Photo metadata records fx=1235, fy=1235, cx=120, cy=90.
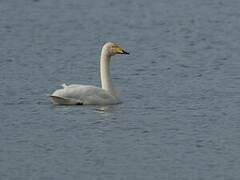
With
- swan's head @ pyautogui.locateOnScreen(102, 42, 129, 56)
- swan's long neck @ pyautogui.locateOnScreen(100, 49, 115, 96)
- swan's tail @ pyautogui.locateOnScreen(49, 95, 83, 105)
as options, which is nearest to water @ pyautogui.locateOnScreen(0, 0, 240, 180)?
swan's tail @ pyautogui.locateOnScreen(49, 95, 83, 105)

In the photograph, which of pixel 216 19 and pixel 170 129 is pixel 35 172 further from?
pixel 216 19

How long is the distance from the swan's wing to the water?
0.16m

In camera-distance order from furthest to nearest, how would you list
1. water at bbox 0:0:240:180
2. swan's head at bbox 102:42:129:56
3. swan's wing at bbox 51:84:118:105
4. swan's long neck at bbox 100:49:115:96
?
swan's head at bbox 102:42:129:56 → swan's long neck at bbox 100:49:115:96 → swan's wing at bbox 51:84:118:105 → water at bbox 0:0:240:180

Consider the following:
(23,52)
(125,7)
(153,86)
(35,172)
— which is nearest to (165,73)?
(153,86)

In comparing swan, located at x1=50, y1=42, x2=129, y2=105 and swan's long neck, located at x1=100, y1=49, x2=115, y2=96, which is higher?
swan's long neck, located at x1=100, y1=49, x2=115, y2=96

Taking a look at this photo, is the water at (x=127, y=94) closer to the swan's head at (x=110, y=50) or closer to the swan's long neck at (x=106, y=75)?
the swan's long neck at (x=106, y=75)

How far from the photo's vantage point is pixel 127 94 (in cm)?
1908

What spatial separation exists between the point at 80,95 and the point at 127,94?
1.33 m

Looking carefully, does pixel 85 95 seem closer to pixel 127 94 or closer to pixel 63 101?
pixel 63 101

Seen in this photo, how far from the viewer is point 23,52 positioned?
2348 cm

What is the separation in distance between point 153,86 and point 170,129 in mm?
3655

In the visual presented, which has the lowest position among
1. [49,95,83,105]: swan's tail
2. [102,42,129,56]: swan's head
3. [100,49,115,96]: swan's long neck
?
[49,95,83,105]: swan's tail

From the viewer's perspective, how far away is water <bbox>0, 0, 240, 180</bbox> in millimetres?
13875

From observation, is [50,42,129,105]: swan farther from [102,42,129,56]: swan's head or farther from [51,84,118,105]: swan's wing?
[102,42,129,56]: swan's head
